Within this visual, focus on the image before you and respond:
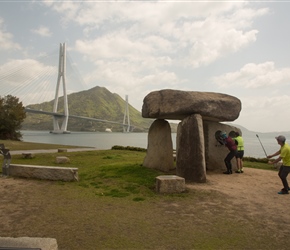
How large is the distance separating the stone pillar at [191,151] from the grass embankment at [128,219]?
47.2 inches

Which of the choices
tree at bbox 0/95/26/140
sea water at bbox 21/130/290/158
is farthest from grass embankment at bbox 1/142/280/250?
tree at bbox 0/95/26/140

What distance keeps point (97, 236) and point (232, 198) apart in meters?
3.39

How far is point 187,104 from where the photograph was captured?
8.23m

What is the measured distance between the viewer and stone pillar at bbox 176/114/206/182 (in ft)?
24.7

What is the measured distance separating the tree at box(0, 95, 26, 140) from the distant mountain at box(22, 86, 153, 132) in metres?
71.0

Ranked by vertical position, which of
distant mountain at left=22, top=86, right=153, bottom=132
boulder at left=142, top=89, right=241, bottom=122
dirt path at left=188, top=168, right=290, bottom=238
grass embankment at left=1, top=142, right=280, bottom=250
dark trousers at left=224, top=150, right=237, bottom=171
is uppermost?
distant mountain at left=22, top=86, right=153, bottom=132

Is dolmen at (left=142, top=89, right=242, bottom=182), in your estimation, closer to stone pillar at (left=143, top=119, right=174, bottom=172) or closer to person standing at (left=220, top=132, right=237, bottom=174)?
stone pillar at (left=143, top=119, right=174, bottom=172)

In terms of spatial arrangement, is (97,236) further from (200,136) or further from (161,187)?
(200,136)

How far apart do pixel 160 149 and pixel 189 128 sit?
176 cm

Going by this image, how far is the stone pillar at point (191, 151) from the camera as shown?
24.7ft

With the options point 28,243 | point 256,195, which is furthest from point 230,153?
point 28,243

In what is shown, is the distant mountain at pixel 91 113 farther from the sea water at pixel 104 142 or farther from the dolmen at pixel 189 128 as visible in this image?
the dolmen at pixel 189 128

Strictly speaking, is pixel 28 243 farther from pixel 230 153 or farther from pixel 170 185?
pixel 230 153

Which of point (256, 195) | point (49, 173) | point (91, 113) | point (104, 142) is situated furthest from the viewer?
point (91, 113)
